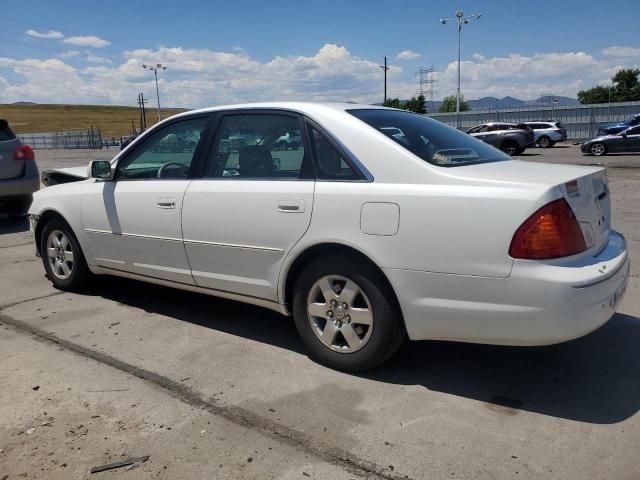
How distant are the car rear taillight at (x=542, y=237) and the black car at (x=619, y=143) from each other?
2227 cm

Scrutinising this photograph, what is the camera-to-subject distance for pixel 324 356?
136 inches

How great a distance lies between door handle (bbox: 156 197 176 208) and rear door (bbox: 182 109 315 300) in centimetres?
14

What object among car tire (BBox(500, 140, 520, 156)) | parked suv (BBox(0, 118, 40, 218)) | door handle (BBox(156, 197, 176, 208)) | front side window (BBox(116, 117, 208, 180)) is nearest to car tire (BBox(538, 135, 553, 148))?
car tire (BBox(500, 140, 520, 156))

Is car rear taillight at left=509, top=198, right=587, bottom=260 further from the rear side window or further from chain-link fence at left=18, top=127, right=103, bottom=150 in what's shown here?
chain-link fence at left=18, top=127, right=103, bottom=150

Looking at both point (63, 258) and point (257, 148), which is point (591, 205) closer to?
point (257, 148)

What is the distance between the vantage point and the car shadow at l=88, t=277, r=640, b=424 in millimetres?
3004

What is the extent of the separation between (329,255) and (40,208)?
324 centimetres

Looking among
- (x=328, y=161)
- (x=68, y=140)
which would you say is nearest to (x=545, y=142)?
(x=328, y=161)

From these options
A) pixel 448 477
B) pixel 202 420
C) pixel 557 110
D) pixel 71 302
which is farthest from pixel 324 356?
pixel 557 110

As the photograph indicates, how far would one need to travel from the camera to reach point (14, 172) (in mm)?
8719

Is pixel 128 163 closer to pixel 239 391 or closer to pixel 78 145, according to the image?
pixel 239 391

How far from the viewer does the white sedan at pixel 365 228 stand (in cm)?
276

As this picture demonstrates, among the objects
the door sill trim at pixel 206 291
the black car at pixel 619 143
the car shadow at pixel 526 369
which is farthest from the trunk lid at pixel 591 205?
the black car at pixel 619 143

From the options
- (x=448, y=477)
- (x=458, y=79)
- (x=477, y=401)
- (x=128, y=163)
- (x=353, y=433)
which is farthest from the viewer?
(x=458, y=79)
